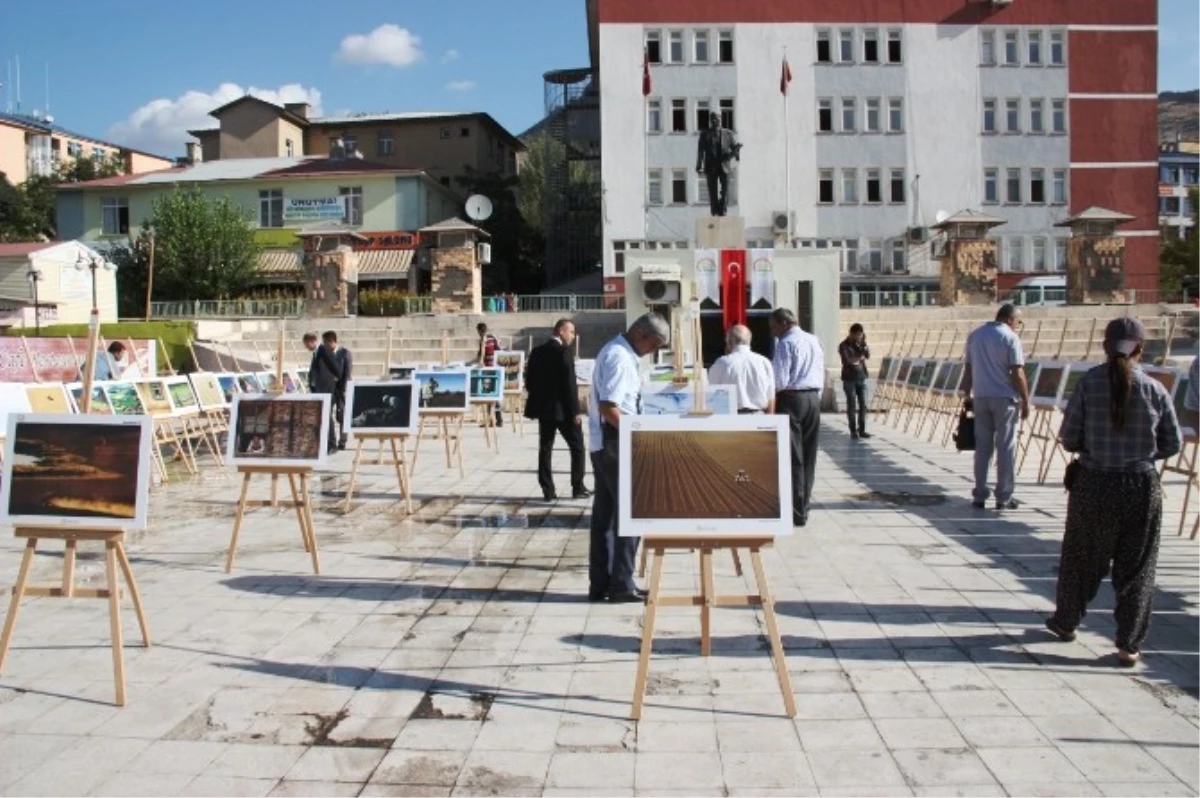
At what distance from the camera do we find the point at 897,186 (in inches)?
1741

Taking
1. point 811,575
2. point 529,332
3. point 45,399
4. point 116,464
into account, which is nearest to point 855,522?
point 811,575

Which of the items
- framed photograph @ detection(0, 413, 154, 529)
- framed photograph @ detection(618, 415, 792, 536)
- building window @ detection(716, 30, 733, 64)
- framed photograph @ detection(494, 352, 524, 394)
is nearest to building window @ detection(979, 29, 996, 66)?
building window @ detection(716, 30, 733, 64)

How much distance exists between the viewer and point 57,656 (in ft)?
19.3

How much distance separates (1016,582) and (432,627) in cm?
377

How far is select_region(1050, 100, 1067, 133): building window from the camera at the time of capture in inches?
1751

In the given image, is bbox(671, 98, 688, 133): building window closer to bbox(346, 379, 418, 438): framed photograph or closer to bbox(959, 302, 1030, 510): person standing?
bbox(346, 379, 418, 438): framed photograph

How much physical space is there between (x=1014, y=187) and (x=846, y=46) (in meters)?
8.68

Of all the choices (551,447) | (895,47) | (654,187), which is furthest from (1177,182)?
(551,447)

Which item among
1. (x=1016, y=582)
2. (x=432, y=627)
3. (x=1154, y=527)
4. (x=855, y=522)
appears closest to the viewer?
(x=1154, y=527)

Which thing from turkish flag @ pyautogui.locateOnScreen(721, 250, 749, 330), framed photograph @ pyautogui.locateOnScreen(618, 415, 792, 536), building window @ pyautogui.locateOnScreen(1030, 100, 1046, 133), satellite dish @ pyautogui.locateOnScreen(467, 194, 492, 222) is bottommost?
framed photograph @ pyautogui.locateOnScreen(618, 415, 792, 536)

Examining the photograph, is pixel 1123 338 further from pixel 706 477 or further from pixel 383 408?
pixel 383 408

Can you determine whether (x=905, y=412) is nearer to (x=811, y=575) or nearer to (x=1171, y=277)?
(x=811, y=575)

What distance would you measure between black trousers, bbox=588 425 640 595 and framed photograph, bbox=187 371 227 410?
937cm

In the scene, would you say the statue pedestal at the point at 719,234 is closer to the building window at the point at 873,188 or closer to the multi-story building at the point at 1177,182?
the building window at the point at 873,188
